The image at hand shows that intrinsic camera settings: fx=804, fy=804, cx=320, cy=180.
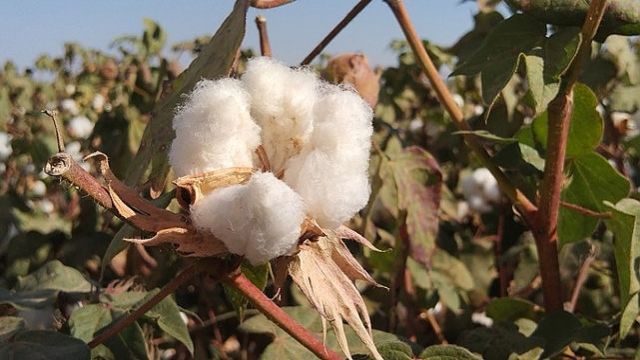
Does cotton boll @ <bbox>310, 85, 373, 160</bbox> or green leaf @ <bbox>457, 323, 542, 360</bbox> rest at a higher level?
cotton boll @ <bbox>310, 85, 373, 160</bbox>

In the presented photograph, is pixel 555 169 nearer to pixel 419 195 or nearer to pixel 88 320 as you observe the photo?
pixel 419 195

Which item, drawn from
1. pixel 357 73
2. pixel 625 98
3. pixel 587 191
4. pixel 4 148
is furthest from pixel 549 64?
pixel 4 148

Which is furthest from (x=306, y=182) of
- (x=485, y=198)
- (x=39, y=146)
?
(x=39, y=146)

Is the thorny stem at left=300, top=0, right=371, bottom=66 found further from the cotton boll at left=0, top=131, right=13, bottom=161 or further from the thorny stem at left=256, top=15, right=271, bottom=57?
the cotton boll at left=0, top=131, right=13, bottom=161

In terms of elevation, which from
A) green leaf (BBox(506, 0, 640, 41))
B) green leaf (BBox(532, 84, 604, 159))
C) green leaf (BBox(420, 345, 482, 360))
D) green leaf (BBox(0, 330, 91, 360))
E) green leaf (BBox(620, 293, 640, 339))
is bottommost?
green leaf (BBox(620, 293, 640, 339))

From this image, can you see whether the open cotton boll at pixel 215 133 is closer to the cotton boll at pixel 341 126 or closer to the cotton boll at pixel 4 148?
the cotton boll at pixel 341 126

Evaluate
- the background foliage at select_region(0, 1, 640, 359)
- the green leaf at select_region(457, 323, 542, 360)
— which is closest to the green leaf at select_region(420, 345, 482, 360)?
the background foliage at select_region(0, 1, 640, 359)
